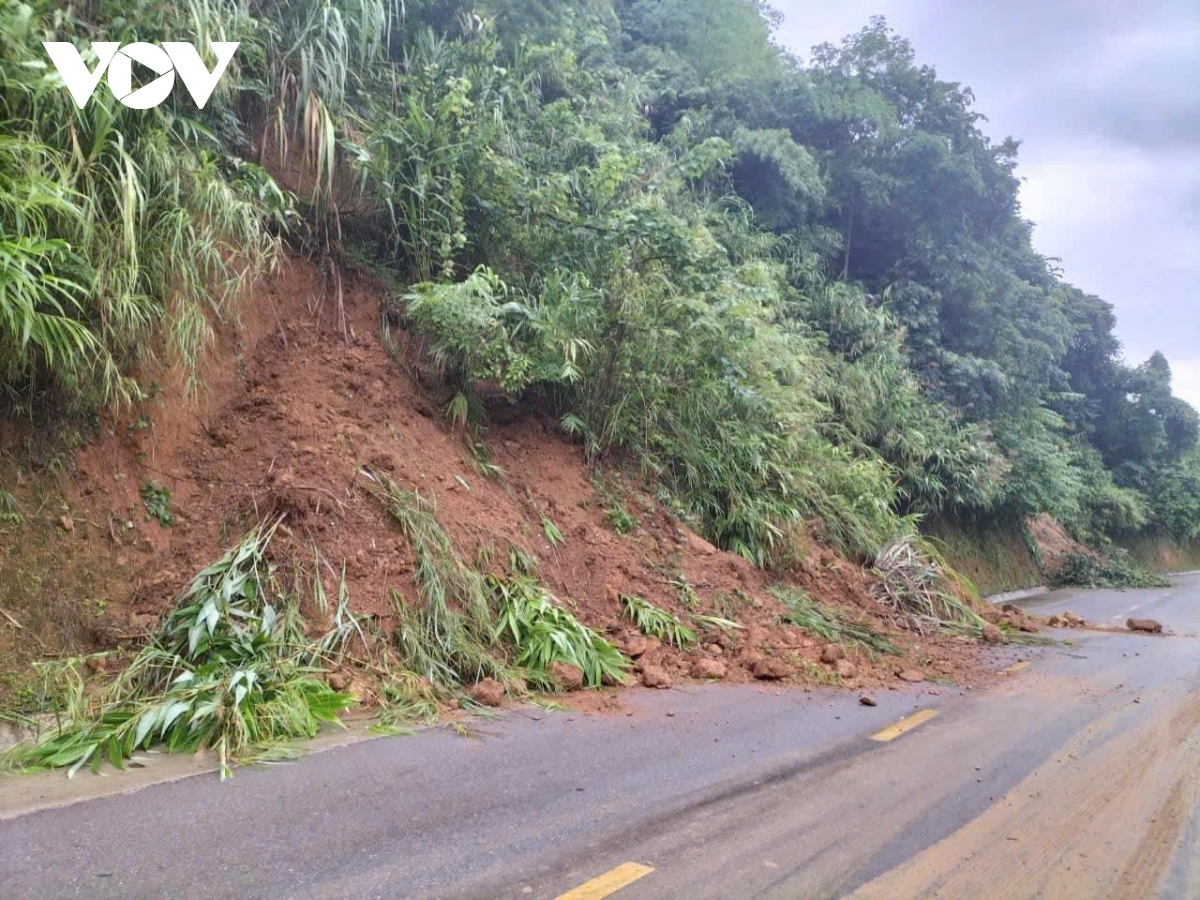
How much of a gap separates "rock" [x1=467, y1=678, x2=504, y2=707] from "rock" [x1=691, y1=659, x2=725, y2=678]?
5.90 feet

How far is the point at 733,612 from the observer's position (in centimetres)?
827

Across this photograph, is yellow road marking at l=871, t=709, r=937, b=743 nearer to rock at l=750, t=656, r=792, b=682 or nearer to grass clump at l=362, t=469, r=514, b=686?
rock at l=750, t=656, r=792, b=682

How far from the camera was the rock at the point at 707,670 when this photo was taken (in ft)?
22.6

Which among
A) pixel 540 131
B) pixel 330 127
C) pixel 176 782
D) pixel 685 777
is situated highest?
pixel 540 131

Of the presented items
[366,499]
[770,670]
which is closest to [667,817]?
[770,670]

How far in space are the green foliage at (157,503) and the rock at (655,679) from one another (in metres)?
3.61

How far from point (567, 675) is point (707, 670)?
1.27 meters

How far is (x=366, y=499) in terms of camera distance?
670cm

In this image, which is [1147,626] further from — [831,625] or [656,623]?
[656,623]

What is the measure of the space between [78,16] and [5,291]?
2935 millimetres

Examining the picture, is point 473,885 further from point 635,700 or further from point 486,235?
point 486,235

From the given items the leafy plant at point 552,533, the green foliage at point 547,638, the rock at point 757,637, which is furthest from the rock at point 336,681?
the rock at point 757,637

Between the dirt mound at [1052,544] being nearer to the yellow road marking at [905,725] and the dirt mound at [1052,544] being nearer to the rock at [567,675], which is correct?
the yellow road marking at [905,725]

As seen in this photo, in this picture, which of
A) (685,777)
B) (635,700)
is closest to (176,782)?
(685,777)
